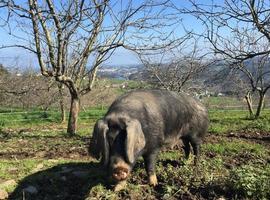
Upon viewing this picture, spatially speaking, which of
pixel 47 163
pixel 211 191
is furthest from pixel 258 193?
pixel 47 163

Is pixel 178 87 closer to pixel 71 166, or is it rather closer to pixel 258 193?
pixel 71 166

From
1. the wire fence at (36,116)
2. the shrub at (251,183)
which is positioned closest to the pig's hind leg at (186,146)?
the shrub at (251,183)

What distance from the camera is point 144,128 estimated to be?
5465 millimetres

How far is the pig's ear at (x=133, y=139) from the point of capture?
466 cm

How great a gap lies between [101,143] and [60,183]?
1379 millimetres

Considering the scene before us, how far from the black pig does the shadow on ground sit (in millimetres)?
759

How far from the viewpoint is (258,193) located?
4969 millimetres

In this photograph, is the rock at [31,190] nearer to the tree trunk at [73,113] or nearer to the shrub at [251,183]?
the shrub at [251,183]

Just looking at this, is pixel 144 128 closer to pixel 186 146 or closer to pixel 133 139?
pixel 133 139

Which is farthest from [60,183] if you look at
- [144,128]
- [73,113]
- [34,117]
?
[34,117]

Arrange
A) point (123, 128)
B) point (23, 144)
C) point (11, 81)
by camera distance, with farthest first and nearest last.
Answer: point (11, 81) < point (23, 144) < point (123, 128)

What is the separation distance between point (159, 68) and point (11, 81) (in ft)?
29.1

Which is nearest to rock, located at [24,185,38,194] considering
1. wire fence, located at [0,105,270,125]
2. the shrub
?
the shrub

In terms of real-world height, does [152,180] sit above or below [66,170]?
above
